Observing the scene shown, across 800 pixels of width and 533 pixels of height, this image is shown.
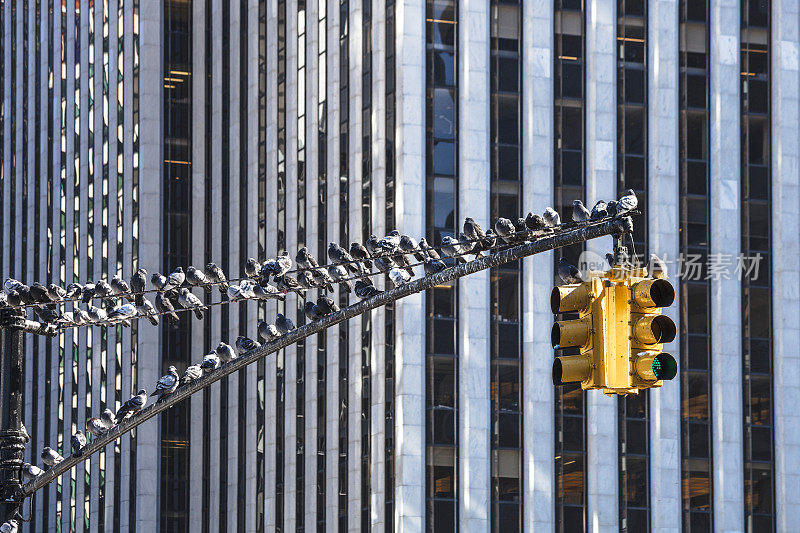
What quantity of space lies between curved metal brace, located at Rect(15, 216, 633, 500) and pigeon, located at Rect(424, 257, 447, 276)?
82.0 inches

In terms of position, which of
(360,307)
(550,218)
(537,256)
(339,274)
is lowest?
(360,307)

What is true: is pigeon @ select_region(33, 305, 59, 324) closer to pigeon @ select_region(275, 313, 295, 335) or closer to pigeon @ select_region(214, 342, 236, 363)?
pigeon @ select_region(275, 313, 295, 335)

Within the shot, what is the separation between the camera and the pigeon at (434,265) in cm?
1955

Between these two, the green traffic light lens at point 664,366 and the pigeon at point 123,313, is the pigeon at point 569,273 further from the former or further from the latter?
the pigeon at point 123,313

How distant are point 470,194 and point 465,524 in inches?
409

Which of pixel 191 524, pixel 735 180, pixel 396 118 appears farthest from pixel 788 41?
pixel 191 524

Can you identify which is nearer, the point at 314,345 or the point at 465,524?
the point at 465,524

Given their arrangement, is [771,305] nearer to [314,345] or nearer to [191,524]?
[314,345]

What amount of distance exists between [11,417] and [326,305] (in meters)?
3.49

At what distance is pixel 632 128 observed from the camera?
56.1 metres

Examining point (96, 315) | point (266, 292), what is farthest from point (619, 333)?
point (96, 315)

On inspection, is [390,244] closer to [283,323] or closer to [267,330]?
[283,323]

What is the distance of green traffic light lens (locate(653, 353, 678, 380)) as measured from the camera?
14086 millimetres

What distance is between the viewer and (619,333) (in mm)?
13836
